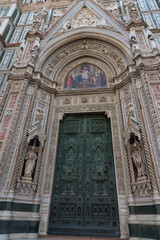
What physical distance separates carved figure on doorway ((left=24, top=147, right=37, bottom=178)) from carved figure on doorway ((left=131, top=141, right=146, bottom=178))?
3.48 meters

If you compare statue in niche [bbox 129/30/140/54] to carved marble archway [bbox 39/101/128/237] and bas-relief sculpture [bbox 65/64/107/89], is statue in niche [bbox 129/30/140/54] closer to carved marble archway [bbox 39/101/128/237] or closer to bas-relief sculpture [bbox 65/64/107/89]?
bas-relief sculpture [bbox 65/64/107/89]

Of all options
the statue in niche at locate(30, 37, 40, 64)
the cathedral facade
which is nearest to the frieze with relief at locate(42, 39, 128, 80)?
the cathedral facade

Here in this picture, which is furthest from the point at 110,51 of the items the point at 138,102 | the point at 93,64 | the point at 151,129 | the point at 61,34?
the point at 151,129

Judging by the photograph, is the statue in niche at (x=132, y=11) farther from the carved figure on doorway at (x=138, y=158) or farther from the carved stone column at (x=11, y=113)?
the carved figure on doorway at (x=138, y=158)

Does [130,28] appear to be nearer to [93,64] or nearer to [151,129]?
[93,64]

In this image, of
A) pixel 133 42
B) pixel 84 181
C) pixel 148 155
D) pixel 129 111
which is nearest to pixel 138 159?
pixel 148 155

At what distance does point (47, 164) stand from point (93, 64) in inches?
233

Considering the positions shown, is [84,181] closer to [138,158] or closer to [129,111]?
[138,158]

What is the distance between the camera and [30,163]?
5.72 meters

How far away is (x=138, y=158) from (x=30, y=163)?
370cm

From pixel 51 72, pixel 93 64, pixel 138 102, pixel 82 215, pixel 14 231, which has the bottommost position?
pixel 14 231

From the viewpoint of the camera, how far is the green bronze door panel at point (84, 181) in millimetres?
5387

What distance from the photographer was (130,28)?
8.59 metres

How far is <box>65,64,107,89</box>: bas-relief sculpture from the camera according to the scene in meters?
8.33
